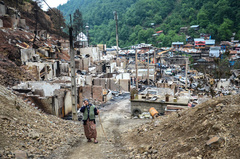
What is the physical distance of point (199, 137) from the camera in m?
4.11

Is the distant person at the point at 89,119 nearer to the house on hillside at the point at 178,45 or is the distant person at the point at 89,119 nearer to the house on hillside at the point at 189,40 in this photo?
the house on hillside at the point at 178,45

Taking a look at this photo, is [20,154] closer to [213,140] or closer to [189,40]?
[213,140]

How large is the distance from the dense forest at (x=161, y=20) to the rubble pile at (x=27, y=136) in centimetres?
6441

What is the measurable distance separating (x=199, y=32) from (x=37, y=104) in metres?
66.3

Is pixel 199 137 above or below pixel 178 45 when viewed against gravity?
below

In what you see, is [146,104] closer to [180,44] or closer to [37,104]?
[37,104]

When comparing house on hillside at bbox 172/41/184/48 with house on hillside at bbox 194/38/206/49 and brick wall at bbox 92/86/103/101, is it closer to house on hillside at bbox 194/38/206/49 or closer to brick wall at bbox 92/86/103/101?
house on hillside at bbox 194/38/206/49

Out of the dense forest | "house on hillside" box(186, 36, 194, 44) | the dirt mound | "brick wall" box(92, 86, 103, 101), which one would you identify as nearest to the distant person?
the dirt mound

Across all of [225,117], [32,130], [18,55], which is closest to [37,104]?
[32,130]

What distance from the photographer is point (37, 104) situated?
32.5ft

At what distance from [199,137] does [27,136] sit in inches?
158

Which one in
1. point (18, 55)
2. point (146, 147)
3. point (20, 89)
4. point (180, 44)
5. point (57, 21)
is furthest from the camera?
point (180, 44)

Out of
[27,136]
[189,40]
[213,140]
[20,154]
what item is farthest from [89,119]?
[189,40]

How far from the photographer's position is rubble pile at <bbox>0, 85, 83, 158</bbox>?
479 centimetres
